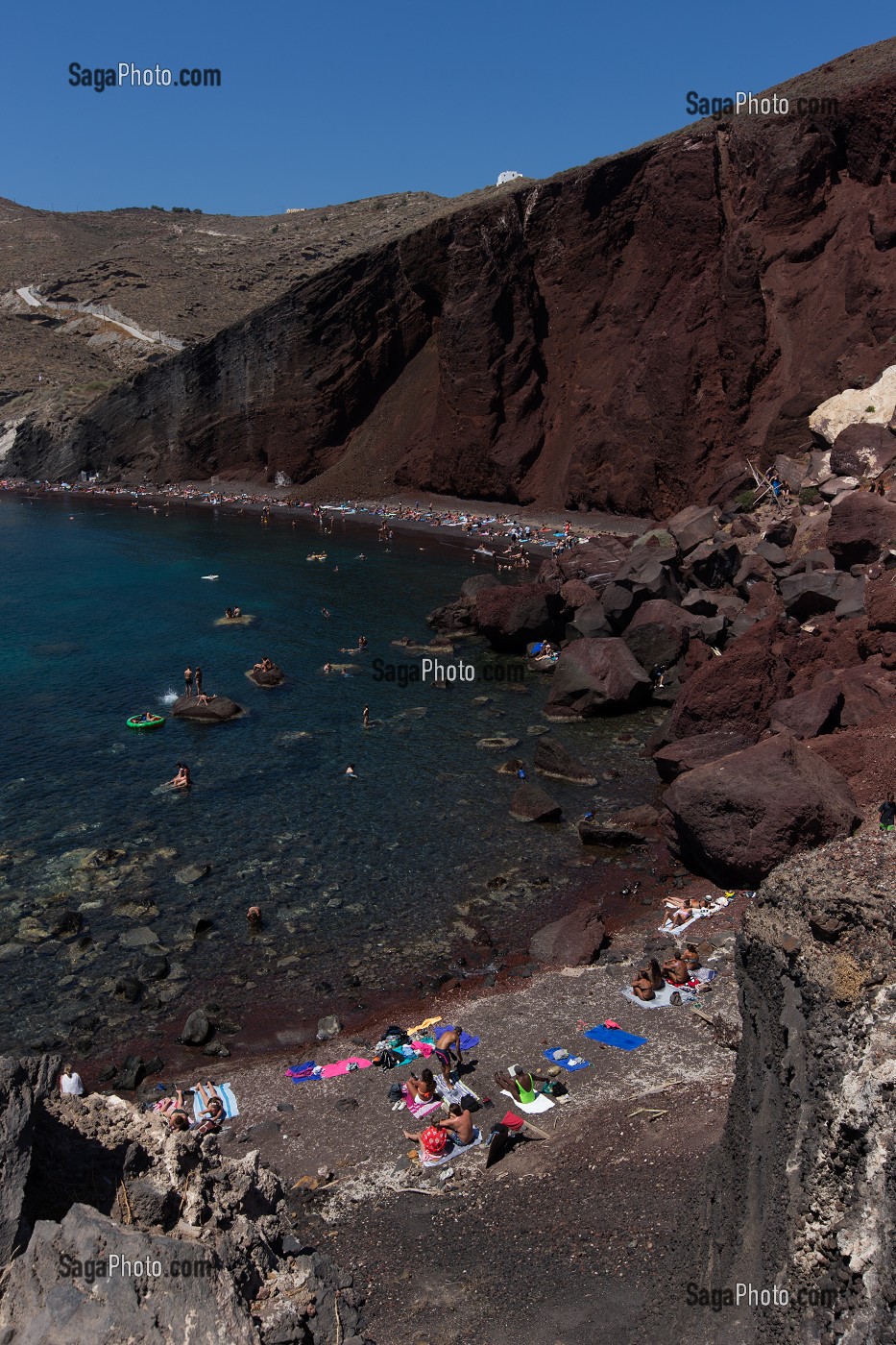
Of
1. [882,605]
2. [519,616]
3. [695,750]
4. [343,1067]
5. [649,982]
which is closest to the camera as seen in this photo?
[343,1067]

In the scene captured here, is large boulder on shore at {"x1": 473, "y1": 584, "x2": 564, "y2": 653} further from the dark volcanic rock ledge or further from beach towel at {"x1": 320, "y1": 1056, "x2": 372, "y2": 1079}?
the dark volcanic rock ledge

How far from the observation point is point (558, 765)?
30750 millimetres

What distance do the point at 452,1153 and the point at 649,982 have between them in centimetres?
559

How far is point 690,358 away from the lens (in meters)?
62.4

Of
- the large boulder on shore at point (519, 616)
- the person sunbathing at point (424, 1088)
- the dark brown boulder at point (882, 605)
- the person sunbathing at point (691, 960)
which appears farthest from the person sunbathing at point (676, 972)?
the large boulder on shore at point (519, 616)

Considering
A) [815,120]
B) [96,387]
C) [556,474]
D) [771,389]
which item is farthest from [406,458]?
[96,387]

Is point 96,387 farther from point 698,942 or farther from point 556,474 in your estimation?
point 698,942

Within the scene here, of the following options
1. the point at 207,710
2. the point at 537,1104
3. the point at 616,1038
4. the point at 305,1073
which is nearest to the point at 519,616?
the point at 207,710

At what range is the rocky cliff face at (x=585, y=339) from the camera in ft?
183

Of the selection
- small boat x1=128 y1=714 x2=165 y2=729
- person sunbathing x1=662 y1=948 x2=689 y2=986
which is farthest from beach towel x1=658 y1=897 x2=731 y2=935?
small boat x1=128 y1=714 x2=165 y2=729

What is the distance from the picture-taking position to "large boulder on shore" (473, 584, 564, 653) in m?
44.0

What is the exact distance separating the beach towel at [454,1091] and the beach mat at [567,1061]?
5.16ft

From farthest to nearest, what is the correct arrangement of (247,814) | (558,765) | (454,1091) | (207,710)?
(207,710) → (558,765) → (247,814) → (454,1091)

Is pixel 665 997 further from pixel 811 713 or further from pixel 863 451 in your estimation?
pixel 863 451
